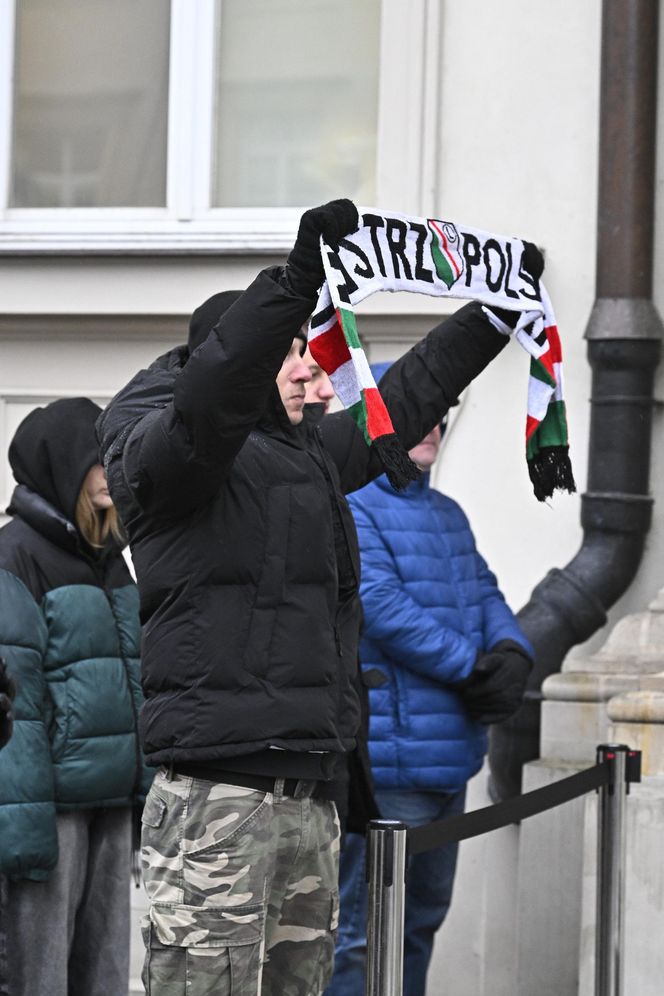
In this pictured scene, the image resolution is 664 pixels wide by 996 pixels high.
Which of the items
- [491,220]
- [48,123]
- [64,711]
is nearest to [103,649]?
[64,711]

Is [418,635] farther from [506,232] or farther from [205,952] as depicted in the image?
[506,232]

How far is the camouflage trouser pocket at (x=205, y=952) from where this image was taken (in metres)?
2.91

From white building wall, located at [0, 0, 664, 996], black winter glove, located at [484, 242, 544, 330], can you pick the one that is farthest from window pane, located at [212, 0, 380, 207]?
black winter glove, located at [484, 242, 544, 330]

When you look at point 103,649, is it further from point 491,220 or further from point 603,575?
point 491,220

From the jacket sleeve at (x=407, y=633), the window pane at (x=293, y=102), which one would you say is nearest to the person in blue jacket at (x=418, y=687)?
the jacket sleeve at (x=407, y=633)

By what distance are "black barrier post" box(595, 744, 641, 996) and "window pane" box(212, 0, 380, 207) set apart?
292 cm

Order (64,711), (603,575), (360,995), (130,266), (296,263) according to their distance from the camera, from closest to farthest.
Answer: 1. (296,263)
2. (64,711)
3. (360,995)
4. (603,575)
5. (130,266)

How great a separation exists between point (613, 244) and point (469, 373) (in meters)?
2.49

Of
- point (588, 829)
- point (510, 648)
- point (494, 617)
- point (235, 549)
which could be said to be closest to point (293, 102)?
point (494, 617)

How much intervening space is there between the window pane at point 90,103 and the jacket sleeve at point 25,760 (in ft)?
9.76

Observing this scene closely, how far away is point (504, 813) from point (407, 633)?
3.27ft

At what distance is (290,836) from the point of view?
118 inches

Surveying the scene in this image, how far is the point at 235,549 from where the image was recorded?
298cm

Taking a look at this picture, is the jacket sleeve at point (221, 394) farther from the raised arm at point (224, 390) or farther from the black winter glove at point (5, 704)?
the black winter glove at point (5, 704)
